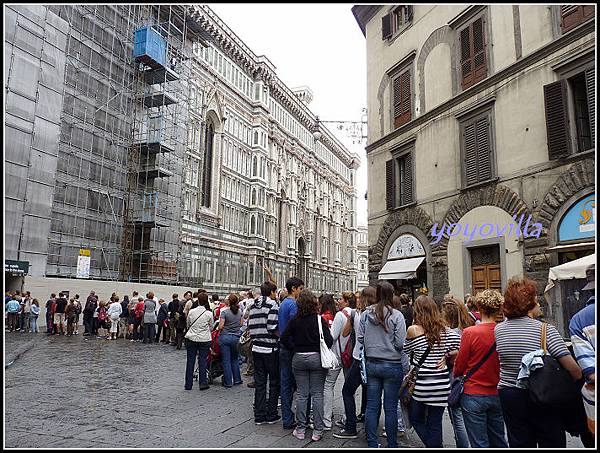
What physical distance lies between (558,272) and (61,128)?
928 inches

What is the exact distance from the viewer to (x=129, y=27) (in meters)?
29.7

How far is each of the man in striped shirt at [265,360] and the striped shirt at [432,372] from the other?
89.5 inches

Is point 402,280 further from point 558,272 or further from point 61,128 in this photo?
point 61,128

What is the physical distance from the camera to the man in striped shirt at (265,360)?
650 cm

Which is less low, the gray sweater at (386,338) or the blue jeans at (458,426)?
the gray sweater at (386,338)

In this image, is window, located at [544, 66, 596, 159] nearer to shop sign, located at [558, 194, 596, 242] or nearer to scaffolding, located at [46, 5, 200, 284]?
shop sign, located at [558, 194, 596, 242]

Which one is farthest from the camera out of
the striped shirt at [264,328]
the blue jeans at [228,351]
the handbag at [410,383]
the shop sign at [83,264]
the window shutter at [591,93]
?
the shop sign at [83,264]

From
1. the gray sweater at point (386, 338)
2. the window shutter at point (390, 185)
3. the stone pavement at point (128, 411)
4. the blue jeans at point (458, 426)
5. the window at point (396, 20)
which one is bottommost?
the stone pavement at point (128, 411)

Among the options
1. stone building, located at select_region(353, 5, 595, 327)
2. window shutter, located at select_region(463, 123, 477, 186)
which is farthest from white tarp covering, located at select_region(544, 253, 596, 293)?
window shutter, located at select_region(463, 123, 477, 186)

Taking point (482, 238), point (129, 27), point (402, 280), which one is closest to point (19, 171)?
point (129, 27)

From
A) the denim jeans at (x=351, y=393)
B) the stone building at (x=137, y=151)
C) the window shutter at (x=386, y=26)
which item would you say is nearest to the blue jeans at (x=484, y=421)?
the denim jeans at (x=351, y=393)

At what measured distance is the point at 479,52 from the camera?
13.9 meters

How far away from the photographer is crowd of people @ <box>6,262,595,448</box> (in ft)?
12.4

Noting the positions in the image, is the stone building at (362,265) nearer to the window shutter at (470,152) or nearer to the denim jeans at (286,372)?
the window shutter at (470,152)
